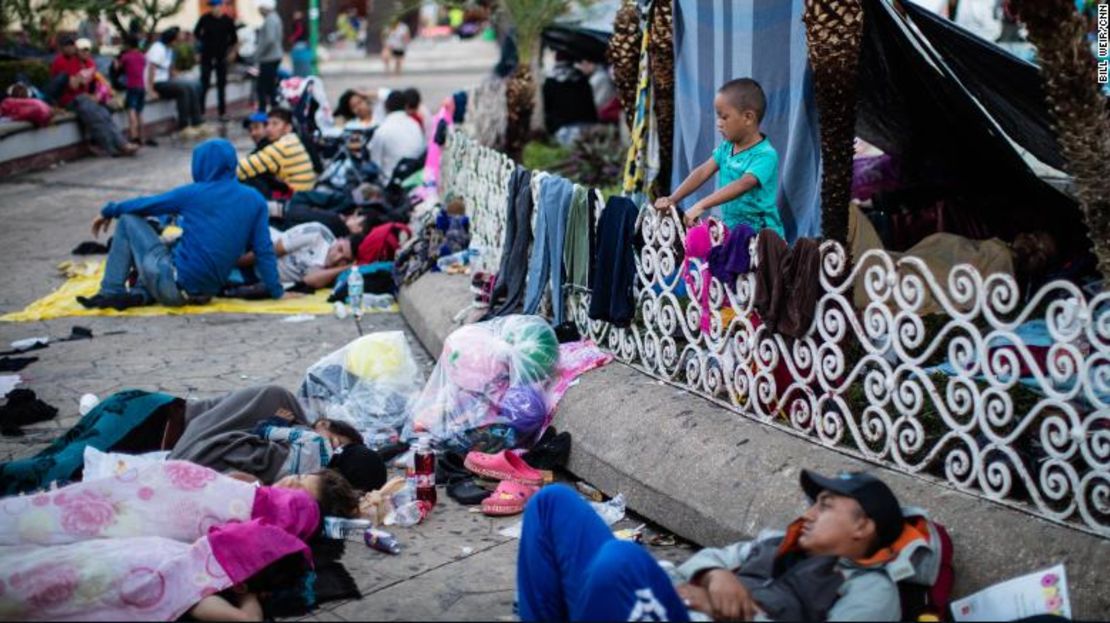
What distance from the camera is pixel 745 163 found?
22.6 feet

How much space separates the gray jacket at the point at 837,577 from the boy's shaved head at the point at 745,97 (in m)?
2.93

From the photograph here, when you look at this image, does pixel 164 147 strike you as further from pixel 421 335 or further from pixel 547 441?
pixel 547 441

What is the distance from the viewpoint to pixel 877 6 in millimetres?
7633

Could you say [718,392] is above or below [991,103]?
below

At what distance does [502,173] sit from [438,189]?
3.91 m

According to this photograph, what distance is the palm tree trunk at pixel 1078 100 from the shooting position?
210 inches

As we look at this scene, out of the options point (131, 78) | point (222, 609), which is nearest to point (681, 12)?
point (222, 609)

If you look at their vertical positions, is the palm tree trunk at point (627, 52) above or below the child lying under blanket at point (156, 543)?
above

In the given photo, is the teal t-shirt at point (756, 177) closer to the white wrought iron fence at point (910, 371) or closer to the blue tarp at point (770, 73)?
the white wrought iron fence at point (910, 371)

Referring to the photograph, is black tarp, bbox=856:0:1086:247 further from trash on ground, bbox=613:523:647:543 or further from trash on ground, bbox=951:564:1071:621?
trash on ground, bbox=951:564:1071:621

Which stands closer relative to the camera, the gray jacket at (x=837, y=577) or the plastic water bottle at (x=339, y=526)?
the gray jacket at (x=837, y=577)

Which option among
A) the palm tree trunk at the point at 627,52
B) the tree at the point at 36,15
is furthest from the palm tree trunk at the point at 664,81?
the tree at the point at 36,15

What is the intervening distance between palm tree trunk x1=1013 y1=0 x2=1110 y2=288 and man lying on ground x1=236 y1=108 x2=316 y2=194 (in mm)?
8079

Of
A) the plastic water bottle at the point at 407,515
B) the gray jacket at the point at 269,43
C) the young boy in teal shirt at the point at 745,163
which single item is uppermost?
the gray jacket at the point at 269,43
